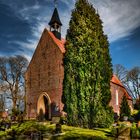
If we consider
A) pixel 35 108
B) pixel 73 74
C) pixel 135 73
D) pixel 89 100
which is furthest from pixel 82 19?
pixel 135 73

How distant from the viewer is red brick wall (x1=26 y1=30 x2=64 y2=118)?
128ft

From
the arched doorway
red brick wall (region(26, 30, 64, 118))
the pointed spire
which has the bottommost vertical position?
the arched doorway

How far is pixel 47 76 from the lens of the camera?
40875mm

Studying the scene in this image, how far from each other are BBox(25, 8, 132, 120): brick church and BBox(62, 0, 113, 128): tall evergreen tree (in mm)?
7932

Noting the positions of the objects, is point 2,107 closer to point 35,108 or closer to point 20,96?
point 20,96

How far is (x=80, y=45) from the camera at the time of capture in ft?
101

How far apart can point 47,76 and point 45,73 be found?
0.73 m

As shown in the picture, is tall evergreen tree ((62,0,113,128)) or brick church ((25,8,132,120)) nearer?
tall evergreen tree ((62,0,113,128))

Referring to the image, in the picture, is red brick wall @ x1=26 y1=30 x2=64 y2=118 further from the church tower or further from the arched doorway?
the arched doorway

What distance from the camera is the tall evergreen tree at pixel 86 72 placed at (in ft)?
93.9

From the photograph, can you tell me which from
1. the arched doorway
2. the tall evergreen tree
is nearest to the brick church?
the arched doorway

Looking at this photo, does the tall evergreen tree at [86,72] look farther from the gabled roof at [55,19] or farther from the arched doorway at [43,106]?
the gabled roof at [55,19]

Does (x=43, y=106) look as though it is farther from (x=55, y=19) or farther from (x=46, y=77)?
(x=55, y=19)

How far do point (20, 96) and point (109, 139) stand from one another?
3619 cm
